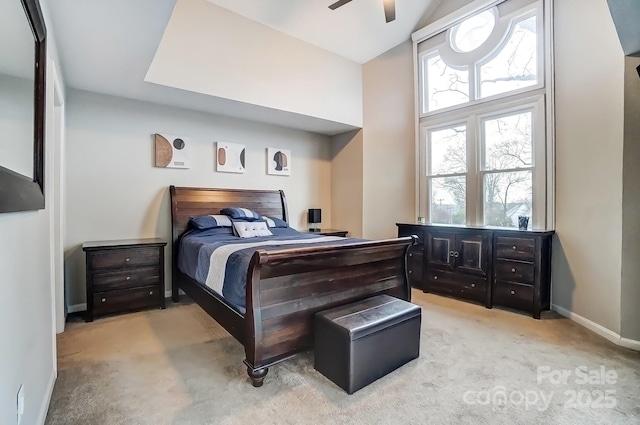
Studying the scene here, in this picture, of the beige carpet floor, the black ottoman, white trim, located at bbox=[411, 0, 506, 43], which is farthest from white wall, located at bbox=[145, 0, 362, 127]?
the black ottoman

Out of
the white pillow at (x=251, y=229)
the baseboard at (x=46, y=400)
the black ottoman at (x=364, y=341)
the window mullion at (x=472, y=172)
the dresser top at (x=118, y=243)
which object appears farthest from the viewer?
the window mullion at (x=472, y=172)

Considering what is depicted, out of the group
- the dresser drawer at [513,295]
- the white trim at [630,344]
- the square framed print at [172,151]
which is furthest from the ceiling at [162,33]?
the white trim at [630,344]

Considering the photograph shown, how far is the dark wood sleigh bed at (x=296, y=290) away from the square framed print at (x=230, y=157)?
1.87m

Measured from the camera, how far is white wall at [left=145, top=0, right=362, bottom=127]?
333 centimetres

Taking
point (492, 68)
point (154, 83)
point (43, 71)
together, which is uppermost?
point (492, 68)

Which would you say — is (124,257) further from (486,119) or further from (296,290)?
(486,119)

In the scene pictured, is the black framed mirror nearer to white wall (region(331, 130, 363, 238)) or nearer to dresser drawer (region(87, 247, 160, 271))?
dresser drawer (region(87, 247, 160, 271))

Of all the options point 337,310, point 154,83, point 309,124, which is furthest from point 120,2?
point 309,124

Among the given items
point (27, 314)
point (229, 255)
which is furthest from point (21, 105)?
point (229, 255)

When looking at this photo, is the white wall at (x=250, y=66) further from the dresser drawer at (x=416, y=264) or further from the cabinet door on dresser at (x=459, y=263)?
the cabinet door on dresser at (x=459, y=263)

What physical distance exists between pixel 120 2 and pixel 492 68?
4.05m

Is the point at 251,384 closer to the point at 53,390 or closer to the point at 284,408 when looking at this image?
the point at 284,408

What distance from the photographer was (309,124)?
16.3 feet

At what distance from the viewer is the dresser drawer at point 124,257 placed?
3.22 metres
